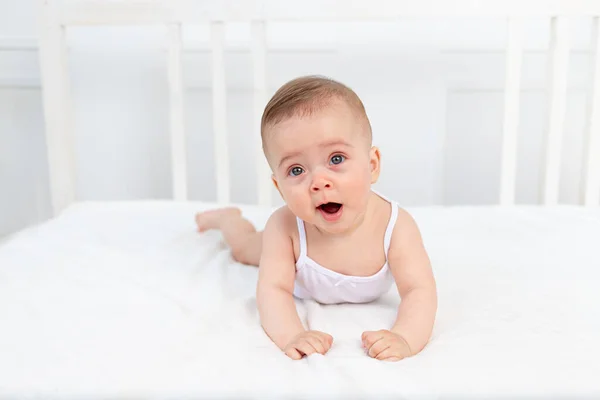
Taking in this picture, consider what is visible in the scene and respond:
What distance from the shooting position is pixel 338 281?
89 centimetres

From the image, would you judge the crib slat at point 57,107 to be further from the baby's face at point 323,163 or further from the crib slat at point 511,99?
the crib slat at point 511,99

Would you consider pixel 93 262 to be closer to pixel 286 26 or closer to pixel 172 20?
pixel 172 20

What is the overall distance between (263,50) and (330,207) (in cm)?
74

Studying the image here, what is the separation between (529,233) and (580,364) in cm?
59

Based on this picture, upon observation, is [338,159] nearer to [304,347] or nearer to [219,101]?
[304,347]

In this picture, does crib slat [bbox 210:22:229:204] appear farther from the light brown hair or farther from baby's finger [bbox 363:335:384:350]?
baby's finger [bbox 363:335:384:350]

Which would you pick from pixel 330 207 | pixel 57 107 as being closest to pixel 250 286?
pixel 330 207

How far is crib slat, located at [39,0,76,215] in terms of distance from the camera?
1.48m

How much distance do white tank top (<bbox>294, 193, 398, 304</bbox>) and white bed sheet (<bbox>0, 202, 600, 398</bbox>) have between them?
0.03 meters

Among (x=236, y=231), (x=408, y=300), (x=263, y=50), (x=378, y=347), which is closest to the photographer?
(x=378, y=347)

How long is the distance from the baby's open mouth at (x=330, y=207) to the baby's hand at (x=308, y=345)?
0.50ft

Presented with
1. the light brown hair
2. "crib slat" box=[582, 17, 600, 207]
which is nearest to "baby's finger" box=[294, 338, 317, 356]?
the light brown hair

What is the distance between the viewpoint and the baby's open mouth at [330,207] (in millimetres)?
796

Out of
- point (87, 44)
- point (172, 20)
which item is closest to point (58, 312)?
point (172, 20)
